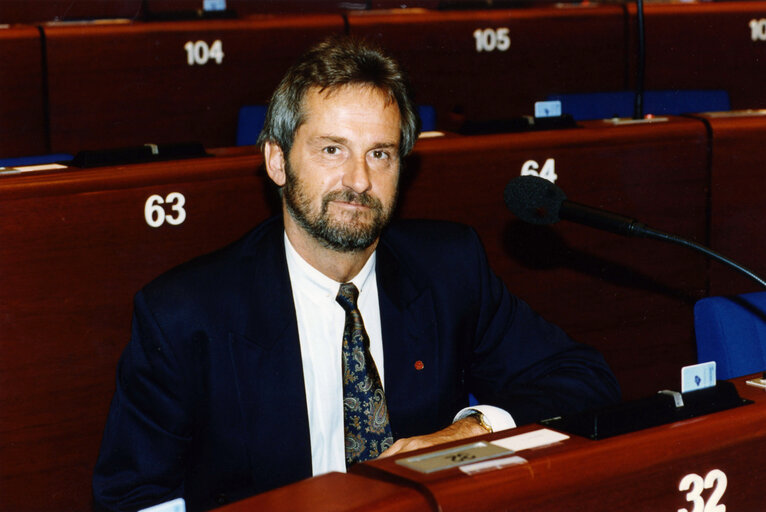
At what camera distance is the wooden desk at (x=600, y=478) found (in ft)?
3.17

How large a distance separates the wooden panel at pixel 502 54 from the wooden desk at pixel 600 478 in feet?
10.5

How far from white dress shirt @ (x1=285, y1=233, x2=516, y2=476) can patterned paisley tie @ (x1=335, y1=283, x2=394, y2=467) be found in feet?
0.07

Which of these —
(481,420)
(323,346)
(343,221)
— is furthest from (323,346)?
(481,420)

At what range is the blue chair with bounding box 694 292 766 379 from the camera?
195cm

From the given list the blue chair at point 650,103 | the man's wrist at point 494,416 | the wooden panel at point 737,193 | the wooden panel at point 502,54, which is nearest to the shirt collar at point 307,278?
the man's wrist at point 494,416

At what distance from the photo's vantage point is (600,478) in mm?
1050

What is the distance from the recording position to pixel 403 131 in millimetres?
1987

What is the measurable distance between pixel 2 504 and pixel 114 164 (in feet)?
2.53

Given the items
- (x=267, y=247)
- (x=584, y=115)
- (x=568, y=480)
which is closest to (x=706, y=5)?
(x=584, y=115)

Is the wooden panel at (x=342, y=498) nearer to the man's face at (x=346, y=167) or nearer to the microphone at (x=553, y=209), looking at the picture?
the microphone at (x=553, y=209)

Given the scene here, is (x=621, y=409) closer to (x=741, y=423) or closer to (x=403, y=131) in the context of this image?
(x=741, y=423)

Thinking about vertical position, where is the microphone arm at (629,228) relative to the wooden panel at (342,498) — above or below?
above

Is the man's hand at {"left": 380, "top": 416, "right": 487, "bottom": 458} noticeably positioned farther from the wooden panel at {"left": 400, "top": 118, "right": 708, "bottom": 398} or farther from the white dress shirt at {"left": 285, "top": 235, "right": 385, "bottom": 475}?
the wooden panel at {"left": 400, "top": 118, "right": 708, "bottom": 398}

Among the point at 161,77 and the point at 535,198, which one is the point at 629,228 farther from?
the point at 161,77
